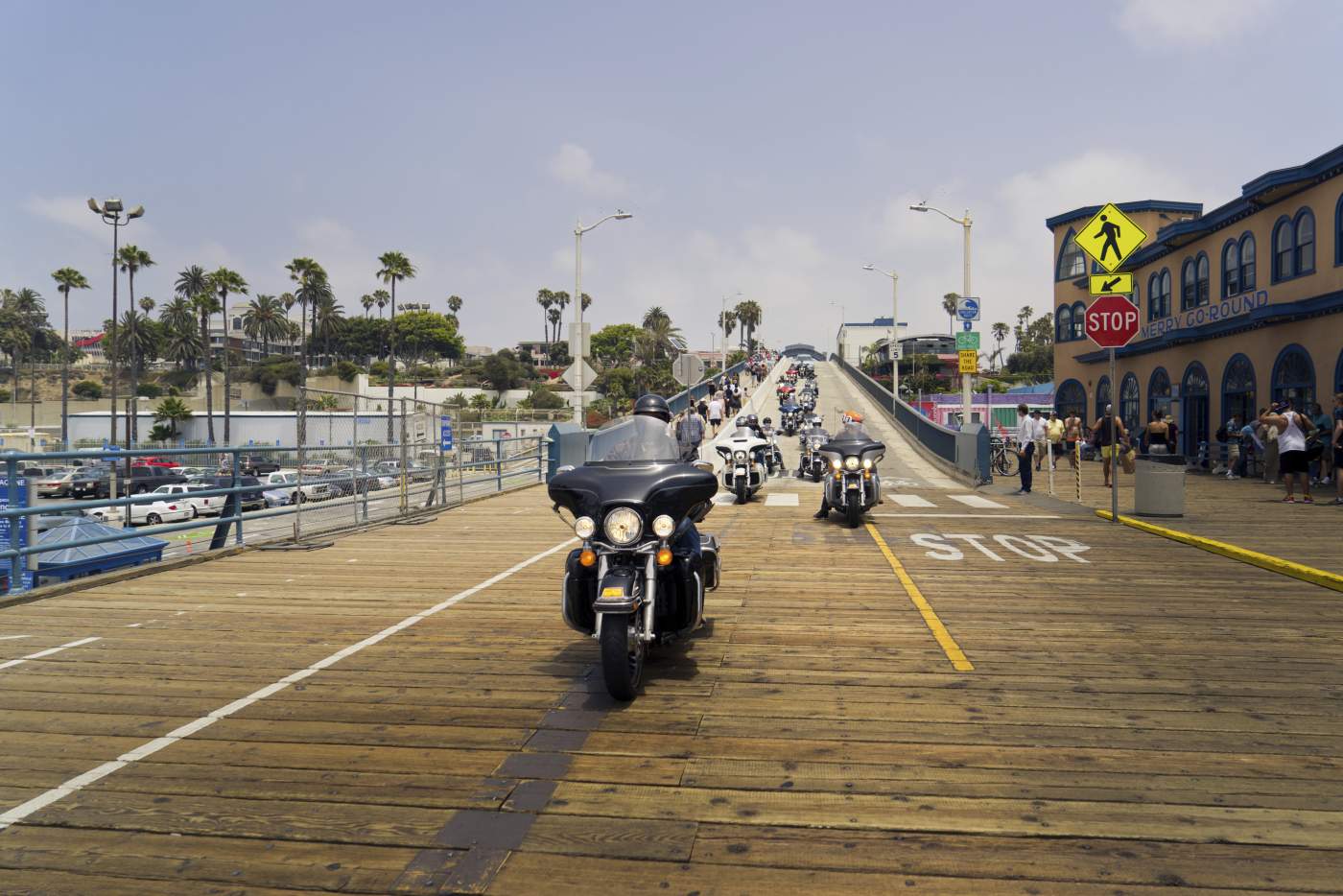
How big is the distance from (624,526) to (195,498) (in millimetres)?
7925

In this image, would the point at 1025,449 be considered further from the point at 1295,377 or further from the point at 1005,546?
the point at 1295,377

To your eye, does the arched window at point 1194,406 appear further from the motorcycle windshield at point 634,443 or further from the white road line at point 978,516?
the motorcycle windshield at point 634,443

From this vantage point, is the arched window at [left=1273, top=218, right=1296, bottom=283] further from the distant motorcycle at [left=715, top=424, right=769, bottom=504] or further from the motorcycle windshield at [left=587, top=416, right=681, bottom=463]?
the motorcycle windshield at [left=587, top=416, right=681, bottom=463]

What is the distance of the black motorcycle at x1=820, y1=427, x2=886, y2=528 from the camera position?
15.0 meters

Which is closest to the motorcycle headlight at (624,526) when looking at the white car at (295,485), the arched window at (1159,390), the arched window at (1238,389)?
the white car at (295,485)

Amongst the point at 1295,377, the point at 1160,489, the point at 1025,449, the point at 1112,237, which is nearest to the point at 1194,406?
the point at 1295,377

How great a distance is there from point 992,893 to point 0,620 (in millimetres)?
8411

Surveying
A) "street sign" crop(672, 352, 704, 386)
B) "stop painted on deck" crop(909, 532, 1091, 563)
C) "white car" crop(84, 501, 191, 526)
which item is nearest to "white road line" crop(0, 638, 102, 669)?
"white car" crop(84, 501, 191, 526)

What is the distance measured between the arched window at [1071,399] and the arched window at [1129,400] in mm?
3047

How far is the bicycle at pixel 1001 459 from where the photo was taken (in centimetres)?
2938

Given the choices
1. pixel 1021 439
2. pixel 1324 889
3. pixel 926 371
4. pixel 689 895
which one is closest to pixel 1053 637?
pixel 1324 889

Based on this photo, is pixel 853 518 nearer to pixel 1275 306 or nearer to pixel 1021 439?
pixel 1021 439

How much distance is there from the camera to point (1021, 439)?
22.2m

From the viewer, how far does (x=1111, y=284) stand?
14781 mm
